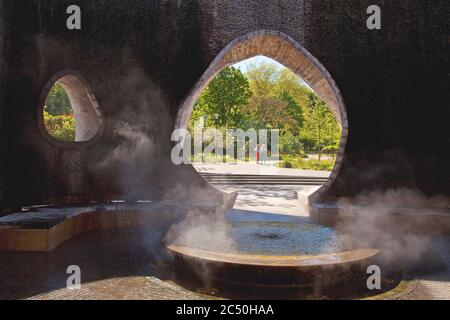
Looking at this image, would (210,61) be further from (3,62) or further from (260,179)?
(260,179)

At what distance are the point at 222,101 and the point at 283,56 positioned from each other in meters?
23.6

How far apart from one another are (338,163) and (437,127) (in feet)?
8.06

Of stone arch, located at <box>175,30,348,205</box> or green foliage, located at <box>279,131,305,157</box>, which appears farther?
green foliage, located at <box>279,131,305,157</box>

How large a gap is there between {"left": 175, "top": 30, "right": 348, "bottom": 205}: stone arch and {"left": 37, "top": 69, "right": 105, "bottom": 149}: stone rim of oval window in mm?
2047

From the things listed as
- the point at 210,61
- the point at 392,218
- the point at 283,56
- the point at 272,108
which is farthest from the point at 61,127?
the point at 392,218

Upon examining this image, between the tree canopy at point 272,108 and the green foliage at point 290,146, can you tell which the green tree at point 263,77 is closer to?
the tree canopy at point 272,108

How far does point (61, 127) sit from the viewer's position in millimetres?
26891

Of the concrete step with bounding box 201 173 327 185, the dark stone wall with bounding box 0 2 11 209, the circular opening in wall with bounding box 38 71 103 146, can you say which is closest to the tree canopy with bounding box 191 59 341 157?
the concrete step with bounding box 201 173 327 185

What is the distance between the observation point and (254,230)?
7398 mm

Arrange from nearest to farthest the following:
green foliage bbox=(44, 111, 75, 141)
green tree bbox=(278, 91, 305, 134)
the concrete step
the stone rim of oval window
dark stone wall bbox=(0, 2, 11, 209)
A: dark stone wall bbox=(0, 2, 11, 209), the stone rim of oval window, the concrete step, green foliage bbox=(44, 111, 75, 141), green tree bbox=(278, 91, 305, 134)

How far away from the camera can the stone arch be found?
9555 mm

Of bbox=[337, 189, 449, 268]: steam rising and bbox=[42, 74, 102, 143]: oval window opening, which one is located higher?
bbox=[42, 74, 102, 143]: oval window opening

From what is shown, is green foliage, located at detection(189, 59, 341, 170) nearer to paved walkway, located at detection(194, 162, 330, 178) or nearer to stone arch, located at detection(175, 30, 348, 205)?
paved walkway, located at detection(194, 162, 330, 178)
